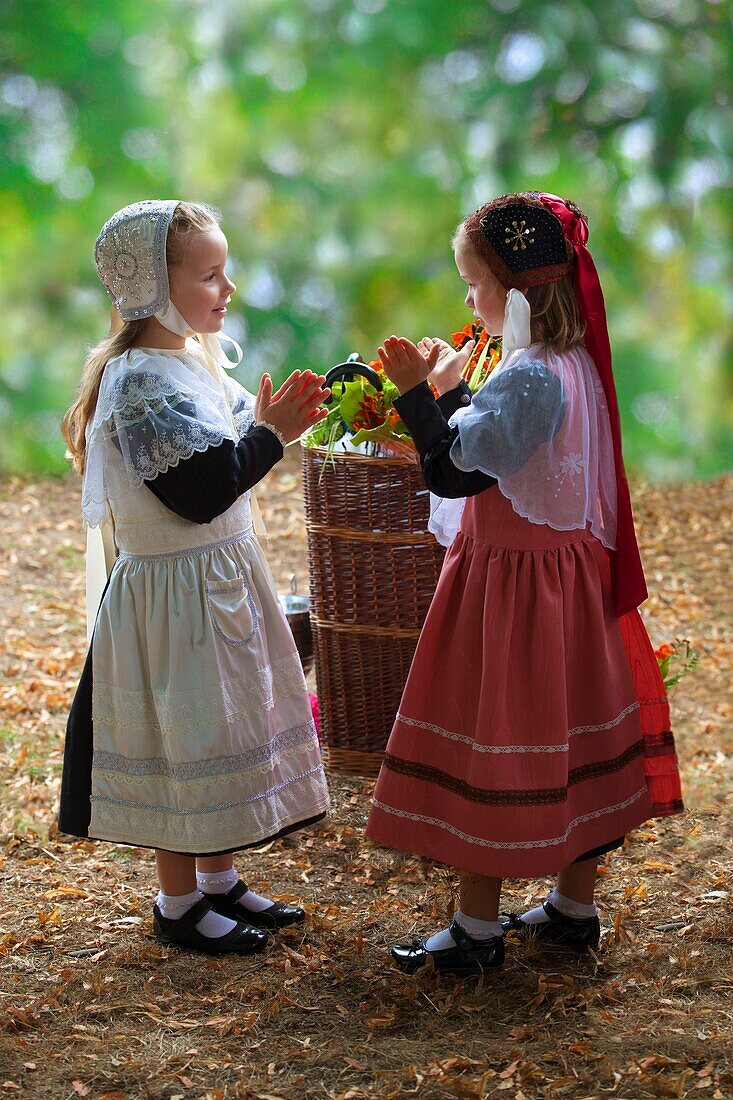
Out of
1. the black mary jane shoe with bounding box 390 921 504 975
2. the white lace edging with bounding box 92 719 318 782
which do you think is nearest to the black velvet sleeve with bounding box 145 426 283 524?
the white lace edging with bounding box 92 719 318 782

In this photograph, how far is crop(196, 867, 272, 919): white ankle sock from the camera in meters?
2.59

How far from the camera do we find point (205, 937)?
2.49 metres

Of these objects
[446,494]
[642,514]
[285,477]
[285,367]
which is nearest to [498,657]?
[446,494]

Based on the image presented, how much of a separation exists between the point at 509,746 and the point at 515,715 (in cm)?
6

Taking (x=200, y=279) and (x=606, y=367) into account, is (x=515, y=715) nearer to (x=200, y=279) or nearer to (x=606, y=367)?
(x=606, y=367)

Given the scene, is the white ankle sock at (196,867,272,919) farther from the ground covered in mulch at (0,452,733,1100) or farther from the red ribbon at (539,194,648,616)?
the red ribbon at (539,194,648,616)

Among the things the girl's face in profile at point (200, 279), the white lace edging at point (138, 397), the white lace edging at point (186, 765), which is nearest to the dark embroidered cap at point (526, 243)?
the girl's face in profile at point (200, 279)

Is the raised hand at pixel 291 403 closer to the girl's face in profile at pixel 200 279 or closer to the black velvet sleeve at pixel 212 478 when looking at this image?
the black velvet sleeve at pixel 212 478

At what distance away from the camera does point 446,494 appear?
2.18 m

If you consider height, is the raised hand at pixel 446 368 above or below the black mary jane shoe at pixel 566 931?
above

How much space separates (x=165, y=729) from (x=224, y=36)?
17.5ft

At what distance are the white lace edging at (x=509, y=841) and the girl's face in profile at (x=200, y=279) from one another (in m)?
1.00

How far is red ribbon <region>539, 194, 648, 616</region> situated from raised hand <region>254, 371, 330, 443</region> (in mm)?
529

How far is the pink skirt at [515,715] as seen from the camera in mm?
2188
